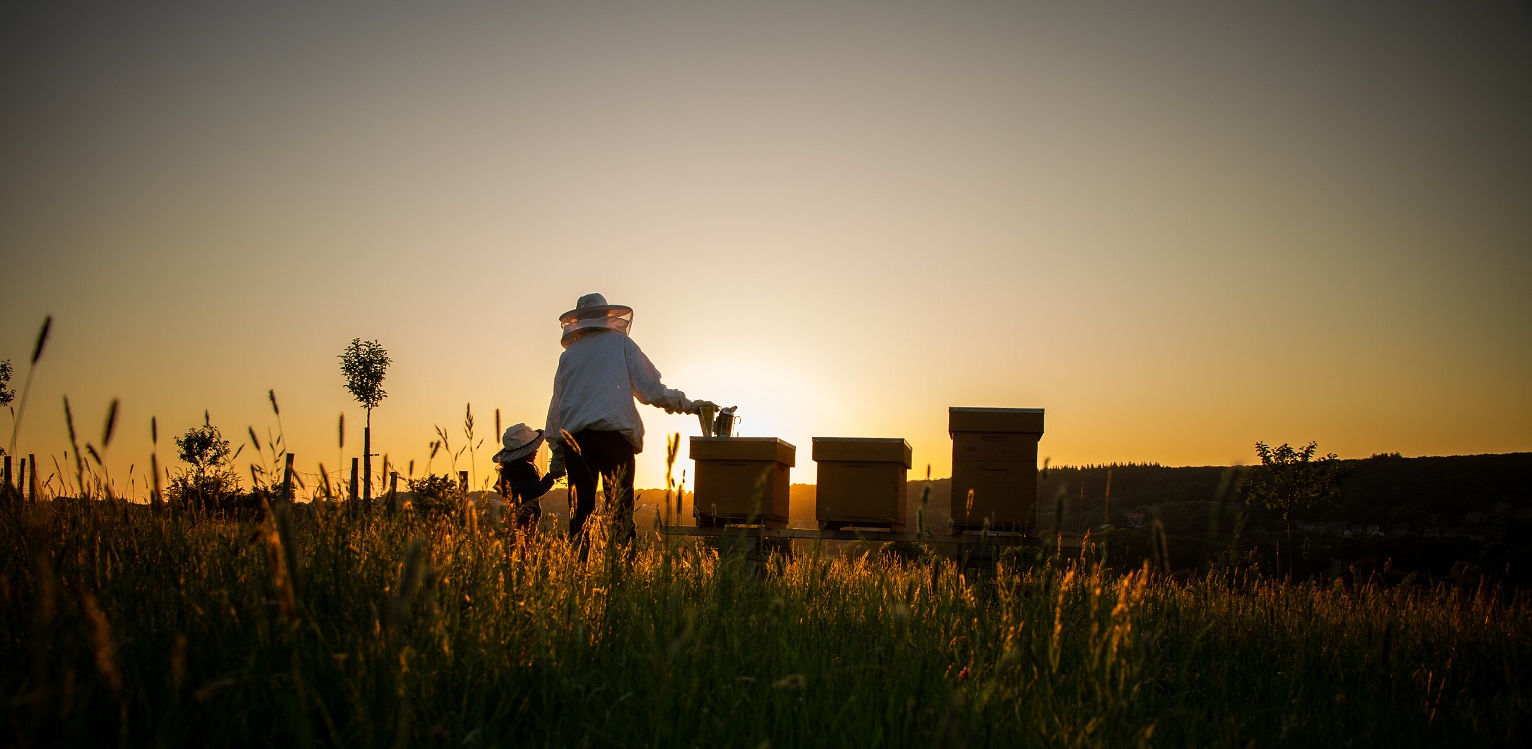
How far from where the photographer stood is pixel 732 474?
10.2m

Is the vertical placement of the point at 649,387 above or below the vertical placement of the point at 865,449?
above

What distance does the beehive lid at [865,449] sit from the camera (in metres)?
9.94

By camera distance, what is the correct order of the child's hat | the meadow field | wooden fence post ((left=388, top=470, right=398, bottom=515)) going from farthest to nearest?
the child's hat → wooden fence post ((left=388, top=470, right=398, bottom=515)) → the meadow field

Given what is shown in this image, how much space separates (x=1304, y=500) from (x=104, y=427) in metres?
45.6

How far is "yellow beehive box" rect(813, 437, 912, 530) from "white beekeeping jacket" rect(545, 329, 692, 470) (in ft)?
6.09

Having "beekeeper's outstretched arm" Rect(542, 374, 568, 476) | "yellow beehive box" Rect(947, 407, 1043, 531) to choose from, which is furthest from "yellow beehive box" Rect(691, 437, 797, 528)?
"yellow beehive box" Rect(947, 407, 1043, 531)

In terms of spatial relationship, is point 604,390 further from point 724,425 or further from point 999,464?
point 999,464

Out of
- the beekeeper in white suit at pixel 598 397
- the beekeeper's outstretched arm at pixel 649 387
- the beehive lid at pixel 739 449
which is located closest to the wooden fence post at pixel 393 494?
the beekeeper in white suit at pixel 598 397

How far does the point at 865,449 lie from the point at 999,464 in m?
1.47

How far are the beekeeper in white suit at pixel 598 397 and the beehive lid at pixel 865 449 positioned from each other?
5.43 feet

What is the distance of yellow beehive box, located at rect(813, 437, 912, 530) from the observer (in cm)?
992

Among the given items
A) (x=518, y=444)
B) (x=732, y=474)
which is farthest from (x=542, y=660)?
(x=518, y=444)

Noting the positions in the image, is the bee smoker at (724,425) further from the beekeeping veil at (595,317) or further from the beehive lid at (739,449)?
the beekeeping veil at (595,317)

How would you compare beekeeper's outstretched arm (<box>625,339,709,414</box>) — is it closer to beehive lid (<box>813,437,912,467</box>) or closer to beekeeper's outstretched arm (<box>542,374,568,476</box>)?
beekeeper's outstretched arm (<box>542,374,568,476</box>)
